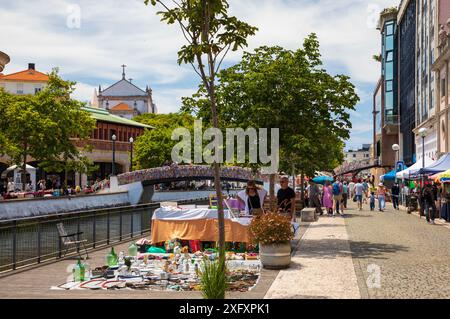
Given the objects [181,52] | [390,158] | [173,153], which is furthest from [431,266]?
[390,158]

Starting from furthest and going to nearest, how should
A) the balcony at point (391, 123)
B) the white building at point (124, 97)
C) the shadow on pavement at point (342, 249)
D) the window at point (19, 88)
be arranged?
the white building at point (124, 97), the window at point (19, 88), the balcony at point (391, 123), the shadow on pavement at point (342, 249)

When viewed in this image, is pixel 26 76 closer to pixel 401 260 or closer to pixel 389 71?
pixel 389 71

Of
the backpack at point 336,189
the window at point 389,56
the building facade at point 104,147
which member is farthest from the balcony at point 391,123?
the backpack at point 336,189

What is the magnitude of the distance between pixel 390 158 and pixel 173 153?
3075cm

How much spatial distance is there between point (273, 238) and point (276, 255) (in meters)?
0.44

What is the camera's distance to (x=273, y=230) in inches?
A: 466

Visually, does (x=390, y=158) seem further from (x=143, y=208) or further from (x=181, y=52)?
(x=181, y=52)

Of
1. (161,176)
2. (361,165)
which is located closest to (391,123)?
(361,165)

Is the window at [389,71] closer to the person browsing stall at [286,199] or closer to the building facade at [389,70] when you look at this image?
the building facade at [389,70]

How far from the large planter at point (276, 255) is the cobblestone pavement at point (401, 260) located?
147cm

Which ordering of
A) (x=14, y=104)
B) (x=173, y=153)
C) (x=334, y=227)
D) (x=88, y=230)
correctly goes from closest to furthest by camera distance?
(x=88, y=230), (x=334, y=227), (x=14, y=104), (x=173, y=153)

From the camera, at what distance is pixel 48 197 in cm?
3988

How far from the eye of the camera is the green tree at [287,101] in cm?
1756

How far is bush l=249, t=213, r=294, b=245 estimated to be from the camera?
11.8 m
